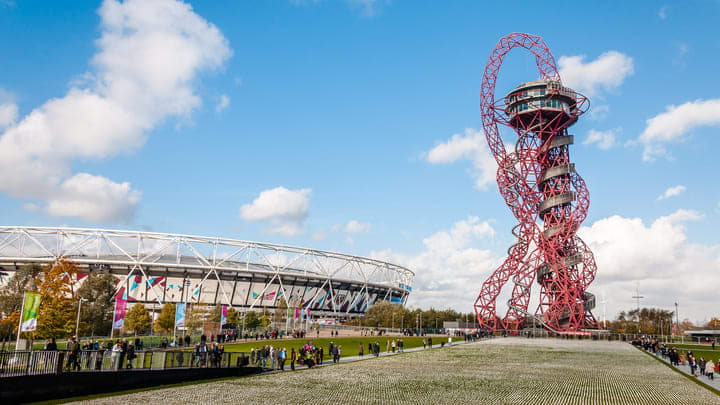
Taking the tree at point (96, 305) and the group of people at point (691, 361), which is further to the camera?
the tree at point (96, 305)

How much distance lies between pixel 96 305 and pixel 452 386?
5112 cm

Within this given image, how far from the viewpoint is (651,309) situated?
5187 inches

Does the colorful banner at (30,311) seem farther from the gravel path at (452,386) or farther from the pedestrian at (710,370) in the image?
the pedestrian at (710,370)

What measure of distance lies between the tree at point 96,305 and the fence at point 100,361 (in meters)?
34.4

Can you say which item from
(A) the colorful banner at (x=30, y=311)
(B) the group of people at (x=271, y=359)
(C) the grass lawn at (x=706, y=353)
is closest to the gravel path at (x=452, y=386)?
(B) the group of people at (x=271, y=359)

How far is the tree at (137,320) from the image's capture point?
76.1 m

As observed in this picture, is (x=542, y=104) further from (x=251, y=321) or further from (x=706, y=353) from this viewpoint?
(x=251, y=321)

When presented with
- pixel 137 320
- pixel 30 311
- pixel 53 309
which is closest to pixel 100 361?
pixel 30 311

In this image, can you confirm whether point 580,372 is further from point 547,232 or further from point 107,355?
point 547,232

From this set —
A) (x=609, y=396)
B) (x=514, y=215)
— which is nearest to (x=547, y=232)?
(x=514, y=215)

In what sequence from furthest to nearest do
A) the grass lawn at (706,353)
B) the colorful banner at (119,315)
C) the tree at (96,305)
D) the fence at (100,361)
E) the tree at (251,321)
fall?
the tree at (251,321) → the tree at (96,305) → the grass lawn at (706,353) → the colorful banner at (119,315) → the fence at (100,361)

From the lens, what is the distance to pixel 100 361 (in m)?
20.3

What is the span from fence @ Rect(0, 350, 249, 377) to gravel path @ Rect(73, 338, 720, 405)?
2058 millimetres

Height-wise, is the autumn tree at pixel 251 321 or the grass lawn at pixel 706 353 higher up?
the grass lawn at pixel 706 353
